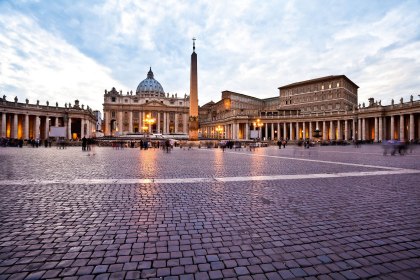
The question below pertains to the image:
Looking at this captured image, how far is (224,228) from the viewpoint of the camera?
390 cm

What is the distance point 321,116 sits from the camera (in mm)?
66000

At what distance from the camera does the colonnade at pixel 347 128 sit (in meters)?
52.8

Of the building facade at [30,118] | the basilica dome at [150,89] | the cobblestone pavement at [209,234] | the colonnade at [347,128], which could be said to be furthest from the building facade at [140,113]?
the cobblestone pavement at [209,234]

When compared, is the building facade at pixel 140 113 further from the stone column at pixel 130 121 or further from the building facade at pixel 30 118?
the building facade at pixel 30 118

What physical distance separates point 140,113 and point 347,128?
73.8 metres

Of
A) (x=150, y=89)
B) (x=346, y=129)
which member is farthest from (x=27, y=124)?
(x=346, y=129)

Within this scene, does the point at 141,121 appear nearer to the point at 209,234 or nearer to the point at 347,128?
the point at 347,128

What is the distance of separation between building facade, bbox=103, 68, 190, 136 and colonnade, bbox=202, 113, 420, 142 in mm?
20196

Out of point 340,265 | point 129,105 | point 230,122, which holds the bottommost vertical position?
point 340,265

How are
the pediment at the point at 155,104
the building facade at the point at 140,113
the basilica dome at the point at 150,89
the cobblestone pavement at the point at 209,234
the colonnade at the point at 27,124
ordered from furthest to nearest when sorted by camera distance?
the basilica dome at the point at 150,89
the pediment at the point at 155,104
the building facade at the point at 140,113
the colonnade at the point at 27,124
the cobblestone pavement at the point at 209,234

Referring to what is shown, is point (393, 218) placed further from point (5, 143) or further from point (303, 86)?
point (303, 86)

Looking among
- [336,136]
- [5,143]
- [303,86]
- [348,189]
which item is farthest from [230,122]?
[348,189]

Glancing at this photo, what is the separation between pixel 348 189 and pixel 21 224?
7.28 metres

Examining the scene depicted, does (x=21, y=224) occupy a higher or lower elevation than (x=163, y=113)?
lower
